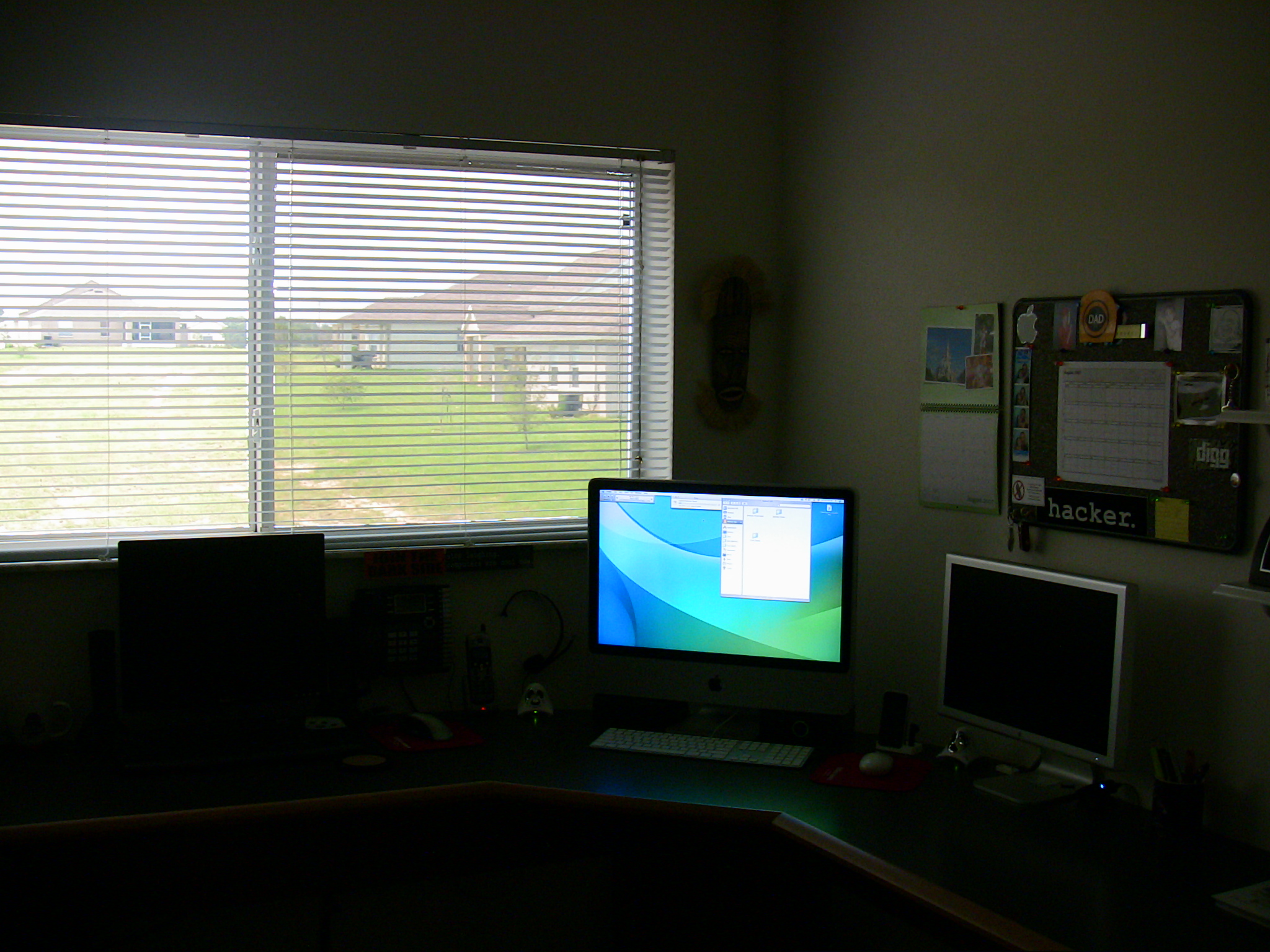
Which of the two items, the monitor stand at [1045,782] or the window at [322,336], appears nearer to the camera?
the monitor stand at [1045,782]

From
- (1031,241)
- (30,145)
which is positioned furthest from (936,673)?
(30,145)

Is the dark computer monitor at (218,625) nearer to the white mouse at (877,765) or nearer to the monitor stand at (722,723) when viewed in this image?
the monitor stand at (722,723)

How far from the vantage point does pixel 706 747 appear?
7.69ft

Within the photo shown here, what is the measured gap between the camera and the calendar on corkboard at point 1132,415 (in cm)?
186

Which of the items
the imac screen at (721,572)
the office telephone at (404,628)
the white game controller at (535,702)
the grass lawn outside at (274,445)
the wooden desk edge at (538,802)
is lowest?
the wooden desk edge at (538,802)

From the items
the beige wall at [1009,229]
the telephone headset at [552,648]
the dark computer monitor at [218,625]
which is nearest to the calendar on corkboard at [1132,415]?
the beige wall at [1009,229]

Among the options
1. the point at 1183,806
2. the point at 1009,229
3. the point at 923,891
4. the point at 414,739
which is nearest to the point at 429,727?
the point at 414,739

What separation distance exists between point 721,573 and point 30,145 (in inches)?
74.9

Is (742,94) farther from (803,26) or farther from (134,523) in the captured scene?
(134,523)

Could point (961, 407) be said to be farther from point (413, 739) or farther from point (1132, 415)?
point (413, 739)

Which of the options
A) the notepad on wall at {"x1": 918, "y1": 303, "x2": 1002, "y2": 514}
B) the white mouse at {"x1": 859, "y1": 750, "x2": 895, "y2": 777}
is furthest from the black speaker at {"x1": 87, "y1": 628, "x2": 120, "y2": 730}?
the notepad on wall at {"x1": 918, "y1": 303, "x2": 1002, "y2": 514}

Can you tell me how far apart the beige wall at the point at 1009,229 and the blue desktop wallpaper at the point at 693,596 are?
0.33m

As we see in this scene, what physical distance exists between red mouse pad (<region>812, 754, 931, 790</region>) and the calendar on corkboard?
59 centimetres

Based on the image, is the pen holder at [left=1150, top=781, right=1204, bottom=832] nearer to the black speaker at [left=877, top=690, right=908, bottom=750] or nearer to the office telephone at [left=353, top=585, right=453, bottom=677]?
the black speaker at [left=877, top=690, right=908, bottom=750]
